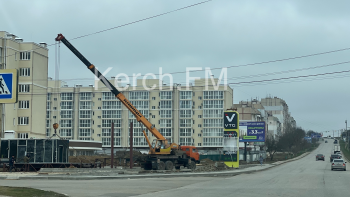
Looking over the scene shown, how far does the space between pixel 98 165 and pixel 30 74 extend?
21987 mm

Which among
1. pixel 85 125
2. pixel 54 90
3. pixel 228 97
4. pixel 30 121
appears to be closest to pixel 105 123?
pixel 85 125

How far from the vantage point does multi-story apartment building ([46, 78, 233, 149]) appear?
117375mm

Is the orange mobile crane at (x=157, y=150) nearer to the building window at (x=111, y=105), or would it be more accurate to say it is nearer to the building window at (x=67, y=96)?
the building window at (x=111, y=105)

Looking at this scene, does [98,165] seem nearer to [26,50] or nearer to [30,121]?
[30,121]

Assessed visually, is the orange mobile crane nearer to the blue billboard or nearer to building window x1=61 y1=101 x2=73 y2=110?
the blue billboard

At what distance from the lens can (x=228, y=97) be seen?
11856 cm

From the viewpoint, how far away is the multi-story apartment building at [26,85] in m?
61.8

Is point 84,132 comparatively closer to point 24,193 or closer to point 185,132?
point 185,132

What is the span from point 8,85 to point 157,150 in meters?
28.0

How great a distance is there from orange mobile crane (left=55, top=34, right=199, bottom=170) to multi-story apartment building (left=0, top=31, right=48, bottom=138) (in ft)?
69.7

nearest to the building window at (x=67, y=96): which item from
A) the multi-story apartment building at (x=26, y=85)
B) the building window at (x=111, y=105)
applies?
the building window at (x=111, y=105)

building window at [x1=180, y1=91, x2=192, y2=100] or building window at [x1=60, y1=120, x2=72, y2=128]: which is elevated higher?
building window at [x1=180, y1=91, x2=192, y2=100]

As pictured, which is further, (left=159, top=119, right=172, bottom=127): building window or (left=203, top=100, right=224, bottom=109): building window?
(left=159, top=119, right=172, bottom=127): building window

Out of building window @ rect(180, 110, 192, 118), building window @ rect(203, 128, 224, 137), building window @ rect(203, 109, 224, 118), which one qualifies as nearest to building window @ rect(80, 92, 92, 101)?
building window @ rect(180, 110, 192, 118)
